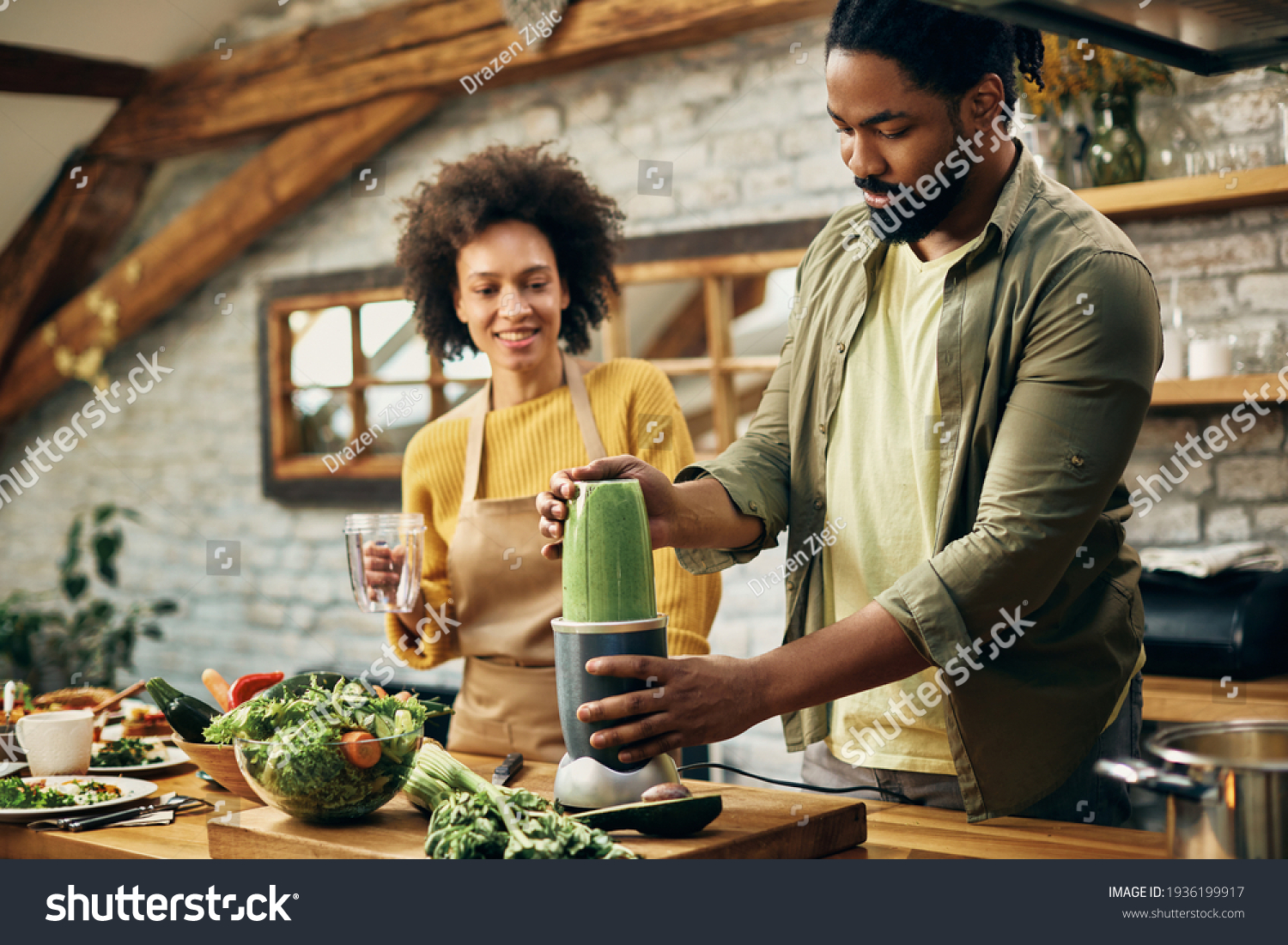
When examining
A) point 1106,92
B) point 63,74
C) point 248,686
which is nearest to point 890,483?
point 248,686

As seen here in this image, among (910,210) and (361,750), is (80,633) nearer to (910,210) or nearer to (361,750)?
(361,750)

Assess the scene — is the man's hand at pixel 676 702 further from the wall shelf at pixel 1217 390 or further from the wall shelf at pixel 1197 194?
the wall shelf at pixel 1197 194

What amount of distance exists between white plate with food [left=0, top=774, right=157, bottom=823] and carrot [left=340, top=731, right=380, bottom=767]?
492 mm

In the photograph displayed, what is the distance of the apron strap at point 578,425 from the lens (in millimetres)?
2090

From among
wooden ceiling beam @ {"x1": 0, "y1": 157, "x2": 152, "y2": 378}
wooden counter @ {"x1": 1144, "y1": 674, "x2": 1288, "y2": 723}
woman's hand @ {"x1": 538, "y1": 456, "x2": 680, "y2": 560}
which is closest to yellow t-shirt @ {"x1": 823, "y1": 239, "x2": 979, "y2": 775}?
woman's hand @ {"x1": 538, "y1": 456, "x2": 680, "y2": 560}

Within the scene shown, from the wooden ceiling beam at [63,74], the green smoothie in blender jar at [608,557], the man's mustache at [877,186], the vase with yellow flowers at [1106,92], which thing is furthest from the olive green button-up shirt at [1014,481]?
the wooden ceiling beam at [63,74]

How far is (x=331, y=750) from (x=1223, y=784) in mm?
842


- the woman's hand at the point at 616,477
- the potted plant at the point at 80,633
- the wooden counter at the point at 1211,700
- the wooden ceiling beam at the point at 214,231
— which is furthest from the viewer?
the potted plant at the point at 80,633

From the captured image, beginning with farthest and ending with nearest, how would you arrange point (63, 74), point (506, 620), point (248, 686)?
point (63, 74), point (506, 620), point (248, 686)

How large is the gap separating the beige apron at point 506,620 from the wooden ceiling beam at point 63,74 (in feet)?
10.6

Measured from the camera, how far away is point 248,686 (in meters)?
1.65

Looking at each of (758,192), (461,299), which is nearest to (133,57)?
(758,192)

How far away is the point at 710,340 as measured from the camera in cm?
374

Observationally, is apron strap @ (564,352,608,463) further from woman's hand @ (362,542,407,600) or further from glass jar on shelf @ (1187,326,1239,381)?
glass jar on shelf @ (1187,326,1239,381)
